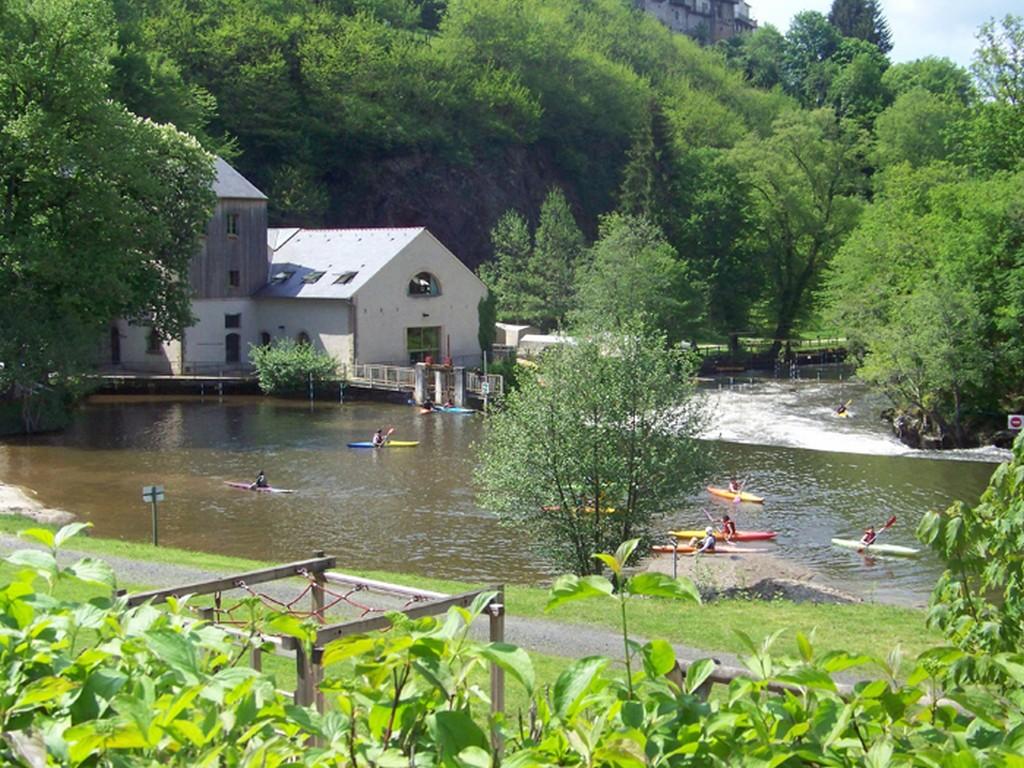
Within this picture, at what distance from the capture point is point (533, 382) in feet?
77.5

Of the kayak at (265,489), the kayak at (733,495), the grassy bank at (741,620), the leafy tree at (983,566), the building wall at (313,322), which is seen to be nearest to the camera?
the leafy tree at (983,566)

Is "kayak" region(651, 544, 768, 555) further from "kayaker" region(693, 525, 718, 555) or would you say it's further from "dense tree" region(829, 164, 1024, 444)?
"dense tree" region(829, 164, 1024, 444)

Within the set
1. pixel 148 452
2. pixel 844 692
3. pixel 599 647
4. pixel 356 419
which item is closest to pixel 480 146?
pixel 356 419

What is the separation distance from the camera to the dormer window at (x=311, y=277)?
185 feet

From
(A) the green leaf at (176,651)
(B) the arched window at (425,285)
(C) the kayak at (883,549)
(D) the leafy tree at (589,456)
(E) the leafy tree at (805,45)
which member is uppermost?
(E) the leafy tree at (805,45)

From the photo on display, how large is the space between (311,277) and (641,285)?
16.6m

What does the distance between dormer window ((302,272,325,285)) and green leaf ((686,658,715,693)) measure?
5362 cm

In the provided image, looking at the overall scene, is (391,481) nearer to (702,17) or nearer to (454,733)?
(454,733)

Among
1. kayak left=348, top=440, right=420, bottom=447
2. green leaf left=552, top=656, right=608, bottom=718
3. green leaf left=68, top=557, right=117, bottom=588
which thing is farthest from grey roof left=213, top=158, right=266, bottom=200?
green leaf left=552, top=656, right=608, bottom=718

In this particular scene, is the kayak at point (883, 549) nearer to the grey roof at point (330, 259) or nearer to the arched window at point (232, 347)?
the grey roof at point (330, 259)

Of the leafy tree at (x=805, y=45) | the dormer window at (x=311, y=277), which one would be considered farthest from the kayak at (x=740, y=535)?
the leafy tree at (x=805, y=45)

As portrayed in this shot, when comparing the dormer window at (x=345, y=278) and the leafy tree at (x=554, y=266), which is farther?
the leafy tree at (x=554, y=266)

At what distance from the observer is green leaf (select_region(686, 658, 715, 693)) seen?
12.1 ft

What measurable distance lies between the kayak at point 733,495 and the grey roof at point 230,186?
31102 mm
